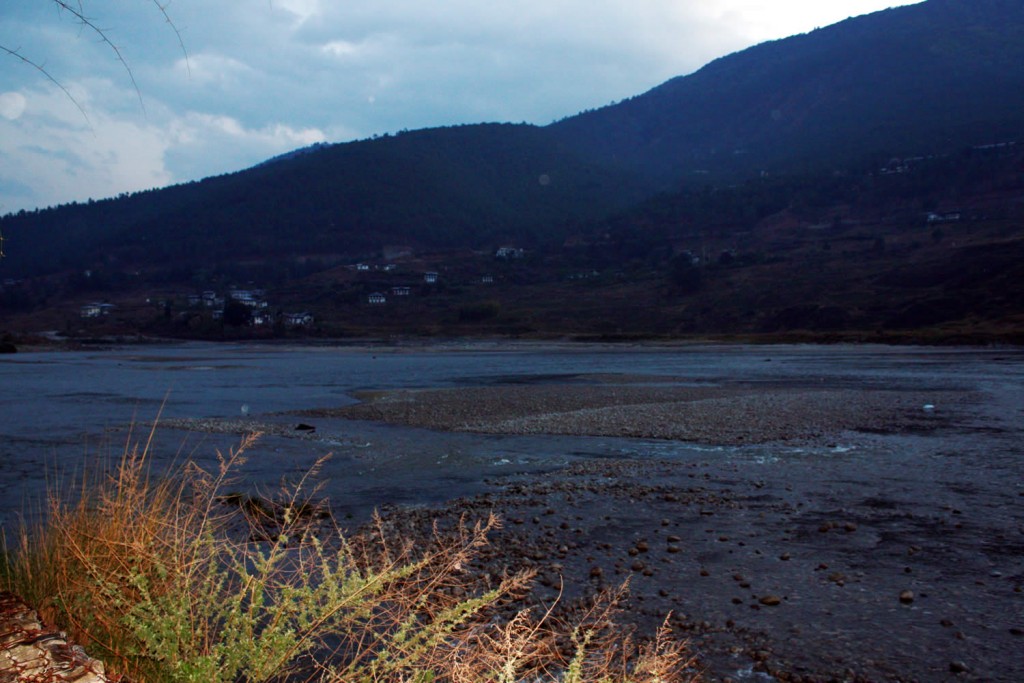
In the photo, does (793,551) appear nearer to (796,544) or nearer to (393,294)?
(796,544)

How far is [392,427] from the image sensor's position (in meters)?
19.0

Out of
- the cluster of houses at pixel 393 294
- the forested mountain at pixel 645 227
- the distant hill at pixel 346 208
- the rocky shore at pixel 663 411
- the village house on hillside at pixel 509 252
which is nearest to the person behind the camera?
the rocky shore at pixel 663 411

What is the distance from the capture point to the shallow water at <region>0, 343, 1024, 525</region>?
12.8m

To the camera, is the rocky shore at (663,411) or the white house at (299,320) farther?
the white house at (299,320)

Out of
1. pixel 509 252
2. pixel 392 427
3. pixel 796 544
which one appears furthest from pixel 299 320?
pixel 796 544

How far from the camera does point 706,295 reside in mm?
87500

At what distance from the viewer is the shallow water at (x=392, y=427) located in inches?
502

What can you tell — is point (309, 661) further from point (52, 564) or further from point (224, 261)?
point (224, 261)

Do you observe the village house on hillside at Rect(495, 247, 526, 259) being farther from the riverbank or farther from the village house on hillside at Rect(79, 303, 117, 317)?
the riverbank

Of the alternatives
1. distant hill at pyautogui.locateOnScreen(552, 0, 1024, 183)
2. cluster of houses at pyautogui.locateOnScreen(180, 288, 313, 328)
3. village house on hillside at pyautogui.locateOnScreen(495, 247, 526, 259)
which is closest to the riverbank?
cluster of houses at pyautogui.locateOnScreen(180, 288, 313, 328)

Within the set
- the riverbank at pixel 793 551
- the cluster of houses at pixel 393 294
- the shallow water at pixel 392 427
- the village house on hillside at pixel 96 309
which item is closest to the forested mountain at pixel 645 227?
the cluster of houses at pixel 393 294

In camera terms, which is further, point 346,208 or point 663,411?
point 346,208

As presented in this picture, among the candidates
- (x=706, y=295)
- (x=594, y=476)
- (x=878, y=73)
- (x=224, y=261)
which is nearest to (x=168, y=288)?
(x=224, y=261)

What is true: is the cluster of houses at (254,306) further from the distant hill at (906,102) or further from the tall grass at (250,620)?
the distant hill at (906,102)
